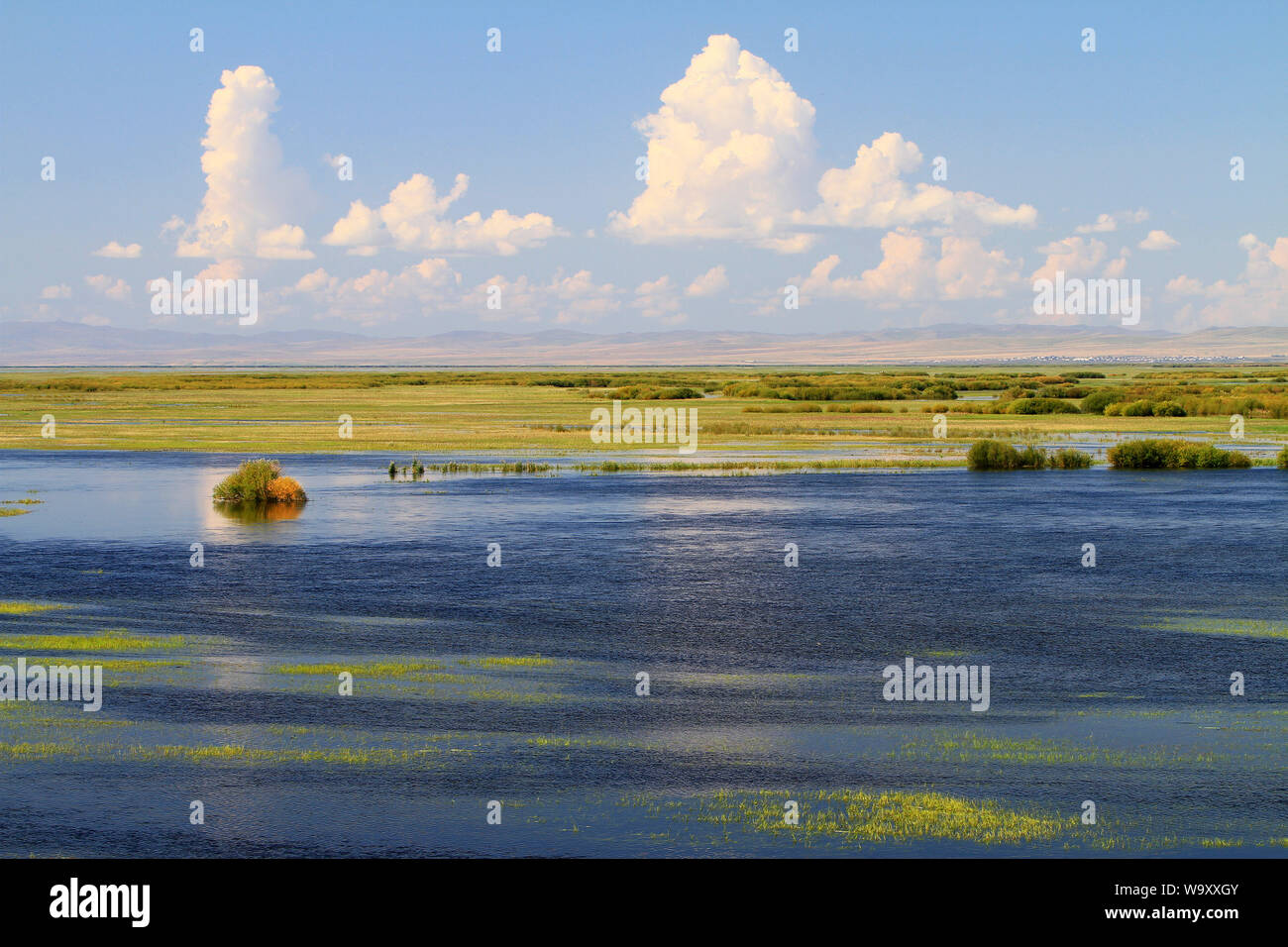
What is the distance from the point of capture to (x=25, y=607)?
76.5 feet

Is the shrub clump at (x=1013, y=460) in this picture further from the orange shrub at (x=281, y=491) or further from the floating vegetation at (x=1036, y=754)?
the floating vegetation at (x=1036, y=754)

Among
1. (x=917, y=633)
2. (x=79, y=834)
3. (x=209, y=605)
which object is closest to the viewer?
(x=79, y=834)

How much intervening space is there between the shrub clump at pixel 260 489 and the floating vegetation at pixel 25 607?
1598 cm

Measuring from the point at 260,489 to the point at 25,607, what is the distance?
55.0 feet

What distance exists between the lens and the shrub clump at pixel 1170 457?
52156 millimetres

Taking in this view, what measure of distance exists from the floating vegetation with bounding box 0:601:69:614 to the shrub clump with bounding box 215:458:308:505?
629 inches

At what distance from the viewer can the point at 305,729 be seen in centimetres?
1566

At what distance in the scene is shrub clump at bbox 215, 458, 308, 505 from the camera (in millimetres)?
39875

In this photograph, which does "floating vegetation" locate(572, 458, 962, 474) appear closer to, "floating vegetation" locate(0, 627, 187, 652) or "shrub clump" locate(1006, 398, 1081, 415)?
"floating vegetation" locate(0, 627, 187, 652)

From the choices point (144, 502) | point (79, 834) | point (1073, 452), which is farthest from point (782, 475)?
point (79, 834)

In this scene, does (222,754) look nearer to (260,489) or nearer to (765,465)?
(260,489)

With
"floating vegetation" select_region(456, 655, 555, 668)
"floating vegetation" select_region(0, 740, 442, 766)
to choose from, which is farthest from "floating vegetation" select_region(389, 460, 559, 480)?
"floating vegetation" select_region(0, 740, 442, 766)
